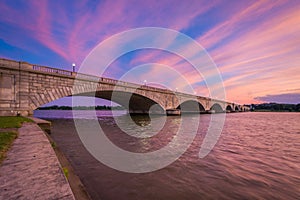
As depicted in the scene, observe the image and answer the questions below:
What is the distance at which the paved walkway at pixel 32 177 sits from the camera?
2232mm

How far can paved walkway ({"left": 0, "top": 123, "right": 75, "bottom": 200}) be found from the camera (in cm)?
223

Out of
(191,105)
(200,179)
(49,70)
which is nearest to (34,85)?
(49,70)

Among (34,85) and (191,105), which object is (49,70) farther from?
(191,105)

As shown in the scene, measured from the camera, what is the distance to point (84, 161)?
6.38 metres

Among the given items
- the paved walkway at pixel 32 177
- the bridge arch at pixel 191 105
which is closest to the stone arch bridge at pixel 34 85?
the paved walkway at pixel 32 177

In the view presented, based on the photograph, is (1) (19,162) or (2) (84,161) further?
(2) (84,161)

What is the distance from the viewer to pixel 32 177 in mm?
2770

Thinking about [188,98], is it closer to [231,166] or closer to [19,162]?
[231,166]

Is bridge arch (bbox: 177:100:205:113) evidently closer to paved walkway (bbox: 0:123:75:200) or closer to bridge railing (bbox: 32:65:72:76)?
bridge railing (bbox: 32:65:72:76)

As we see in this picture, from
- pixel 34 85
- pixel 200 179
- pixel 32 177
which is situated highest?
pixel 34 85

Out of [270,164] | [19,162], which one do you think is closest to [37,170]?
[19,162]

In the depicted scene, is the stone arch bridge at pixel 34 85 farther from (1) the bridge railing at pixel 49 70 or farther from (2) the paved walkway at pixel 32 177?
(2) the paved walkway at pixel 32 177

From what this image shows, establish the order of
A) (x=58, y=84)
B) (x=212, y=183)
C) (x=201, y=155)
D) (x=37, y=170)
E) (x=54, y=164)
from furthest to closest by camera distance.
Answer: (x=58, y=84) → (x=201, y=155) → (x=212, y=183) → (x=54, y=164) → (x=37, y=170)

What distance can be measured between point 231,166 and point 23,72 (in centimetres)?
2219
